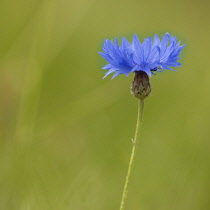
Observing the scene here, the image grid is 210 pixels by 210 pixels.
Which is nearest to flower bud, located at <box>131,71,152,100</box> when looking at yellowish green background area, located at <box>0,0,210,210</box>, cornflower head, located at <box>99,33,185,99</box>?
cornflower head, located at <box>99,33,185,99</box>

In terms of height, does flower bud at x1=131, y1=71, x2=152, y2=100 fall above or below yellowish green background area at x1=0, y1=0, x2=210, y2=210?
below

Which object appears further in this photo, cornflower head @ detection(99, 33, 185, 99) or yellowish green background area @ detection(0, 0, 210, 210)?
yellowish green background area @ detection(0, 0, 210, 210)

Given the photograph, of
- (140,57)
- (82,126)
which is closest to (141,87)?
(140,57)

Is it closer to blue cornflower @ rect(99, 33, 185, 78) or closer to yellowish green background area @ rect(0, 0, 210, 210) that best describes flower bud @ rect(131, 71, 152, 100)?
blue cornflower @ rect(99, 33, 185, 78)

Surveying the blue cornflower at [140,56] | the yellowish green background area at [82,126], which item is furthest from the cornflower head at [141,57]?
the yellowish green background area at [82,126]

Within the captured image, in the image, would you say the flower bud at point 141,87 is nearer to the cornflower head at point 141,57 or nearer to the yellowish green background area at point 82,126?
the cornflower head at point 141,57
